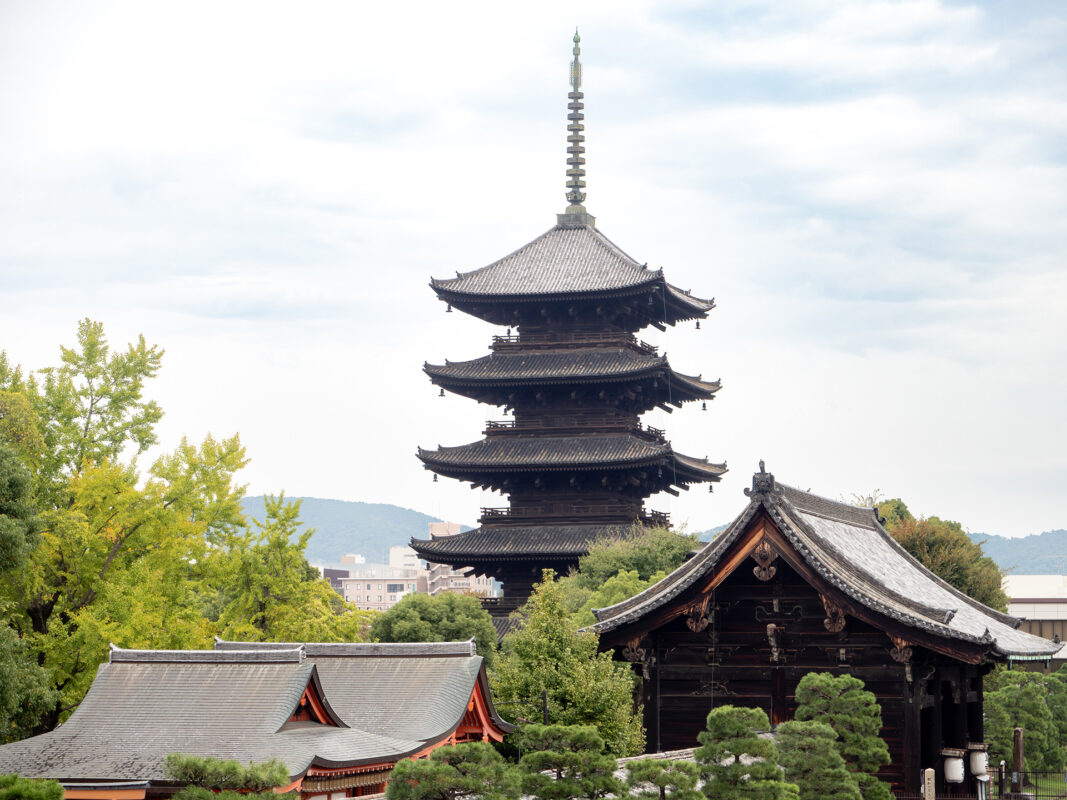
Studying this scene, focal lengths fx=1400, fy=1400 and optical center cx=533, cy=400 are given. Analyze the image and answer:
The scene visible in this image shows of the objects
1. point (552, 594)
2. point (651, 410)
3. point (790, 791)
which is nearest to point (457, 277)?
point (651, 410)

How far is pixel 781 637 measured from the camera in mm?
27234

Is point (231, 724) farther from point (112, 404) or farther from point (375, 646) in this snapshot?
point (112, 404)

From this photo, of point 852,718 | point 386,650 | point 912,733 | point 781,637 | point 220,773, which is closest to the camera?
point 220,773

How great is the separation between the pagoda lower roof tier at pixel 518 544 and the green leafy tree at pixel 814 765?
1385 inches

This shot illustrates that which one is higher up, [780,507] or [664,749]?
[780,507]

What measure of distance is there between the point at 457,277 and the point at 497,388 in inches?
225

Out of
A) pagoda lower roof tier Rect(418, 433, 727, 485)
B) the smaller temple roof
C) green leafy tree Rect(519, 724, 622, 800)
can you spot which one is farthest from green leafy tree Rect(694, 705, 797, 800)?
pagoda lower roof tier Rect(418, 433, 727, 485)

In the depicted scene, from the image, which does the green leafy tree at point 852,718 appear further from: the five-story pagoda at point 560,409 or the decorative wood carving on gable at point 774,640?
the five-story pagoda at point 560,409

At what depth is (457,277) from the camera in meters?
63.9

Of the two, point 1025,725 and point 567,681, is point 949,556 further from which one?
point 567,681

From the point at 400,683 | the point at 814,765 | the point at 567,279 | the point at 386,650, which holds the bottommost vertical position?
the point at 814,765

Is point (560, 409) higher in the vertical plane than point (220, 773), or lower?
higher

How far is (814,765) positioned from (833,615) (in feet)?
16.2

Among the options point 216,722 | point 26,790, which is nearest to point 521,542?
point 216,722
